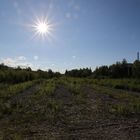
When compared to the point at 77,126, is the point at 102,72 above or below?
above

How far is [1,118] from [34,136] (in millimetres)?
3086

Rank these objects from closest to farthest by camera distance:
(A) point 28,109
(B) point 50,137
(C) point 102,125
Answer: (B) point 50,137
(C) point 102,125
(A) point 28,109

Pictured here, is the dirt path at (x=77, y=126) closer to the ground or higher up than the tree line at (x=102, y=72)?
closer to the ground

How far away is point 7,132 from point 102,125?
2883mm

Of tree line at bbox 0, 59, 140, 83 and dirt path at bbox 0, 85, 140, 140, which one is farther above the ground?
tree line at bbox 0, 59, 140, 83

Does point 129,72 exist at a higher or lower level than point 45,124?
higher

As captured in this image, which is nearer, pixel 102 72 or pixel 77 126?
pixel 77 126

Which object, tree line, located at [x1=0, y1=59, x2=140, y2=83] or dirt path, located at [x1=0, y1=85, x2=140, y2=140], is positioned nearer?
dirt path, located at [x1=0, y1=85, x2=140, y2=140]

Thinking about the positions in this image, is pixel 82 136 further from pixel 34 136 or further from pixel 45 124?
pixel 45 124

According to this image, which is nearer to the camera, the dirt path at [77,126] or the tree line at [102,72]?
the dirt path at [77,126]

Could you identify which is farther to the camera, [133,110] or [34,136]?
[133,110]

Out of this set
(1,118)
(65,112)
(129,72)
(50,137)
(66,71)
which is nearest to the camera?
(50,137)

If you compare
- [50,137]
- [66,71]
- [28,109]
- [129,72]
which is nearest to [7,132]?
[50,137]

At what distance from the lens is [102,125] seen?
812 centimetres
